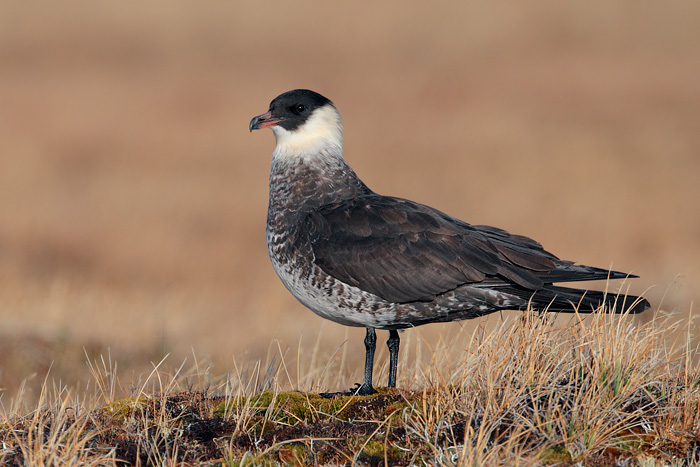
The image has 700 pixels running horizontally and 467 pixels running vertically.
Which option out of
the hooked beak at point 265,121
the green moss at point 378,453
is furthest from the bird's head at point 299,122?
the green moss at point 378,453

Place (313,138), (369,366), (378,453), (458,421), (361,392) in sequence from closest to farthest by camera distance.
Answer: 1. (378,453)
2. (458,421)
3. (361,392)
4. (369,366)
5. (313,138)

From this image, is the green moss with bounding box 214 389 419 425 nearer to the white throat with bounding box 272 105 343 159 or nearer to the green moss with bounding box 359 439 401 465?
the green moss with bounding box 359 439 401 465

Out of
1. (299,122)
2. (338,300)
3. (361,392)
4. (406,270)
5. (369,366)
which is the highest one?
(299,122)

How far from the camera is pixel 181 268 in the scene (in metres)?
15.4

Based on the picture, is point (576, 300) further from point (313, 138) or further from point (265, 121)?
point (265, 121)

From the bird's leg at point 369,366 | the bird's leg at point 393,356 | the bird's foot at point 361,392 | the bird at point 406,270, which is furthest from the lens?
the bird's leg at point 393,356

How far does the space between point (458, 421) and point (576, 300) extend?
1.58 metres

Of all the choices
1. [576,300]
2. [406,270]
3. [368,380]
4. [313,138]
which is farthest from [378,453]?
[313,138]

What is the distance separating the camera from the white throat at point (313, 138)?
21.3 ft

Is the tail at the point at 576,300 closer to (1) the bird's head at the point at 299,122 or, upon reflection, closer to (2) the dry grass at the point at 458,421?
(2) the dry grass at the point at 458,421

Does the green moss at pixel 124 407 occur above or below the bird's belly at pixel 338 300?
below

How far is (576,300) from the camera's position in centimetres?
530

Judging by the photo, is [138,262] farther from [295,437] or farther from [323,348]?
[295,437]

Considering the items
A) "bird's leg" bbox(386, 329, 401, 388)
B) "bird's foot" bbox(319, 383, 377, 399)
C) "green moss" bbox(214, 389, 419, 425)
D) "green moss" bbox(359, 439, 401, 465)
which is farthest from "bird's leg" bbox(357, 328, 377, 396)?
"green moss" bbox(359, 439, 401, 465)
